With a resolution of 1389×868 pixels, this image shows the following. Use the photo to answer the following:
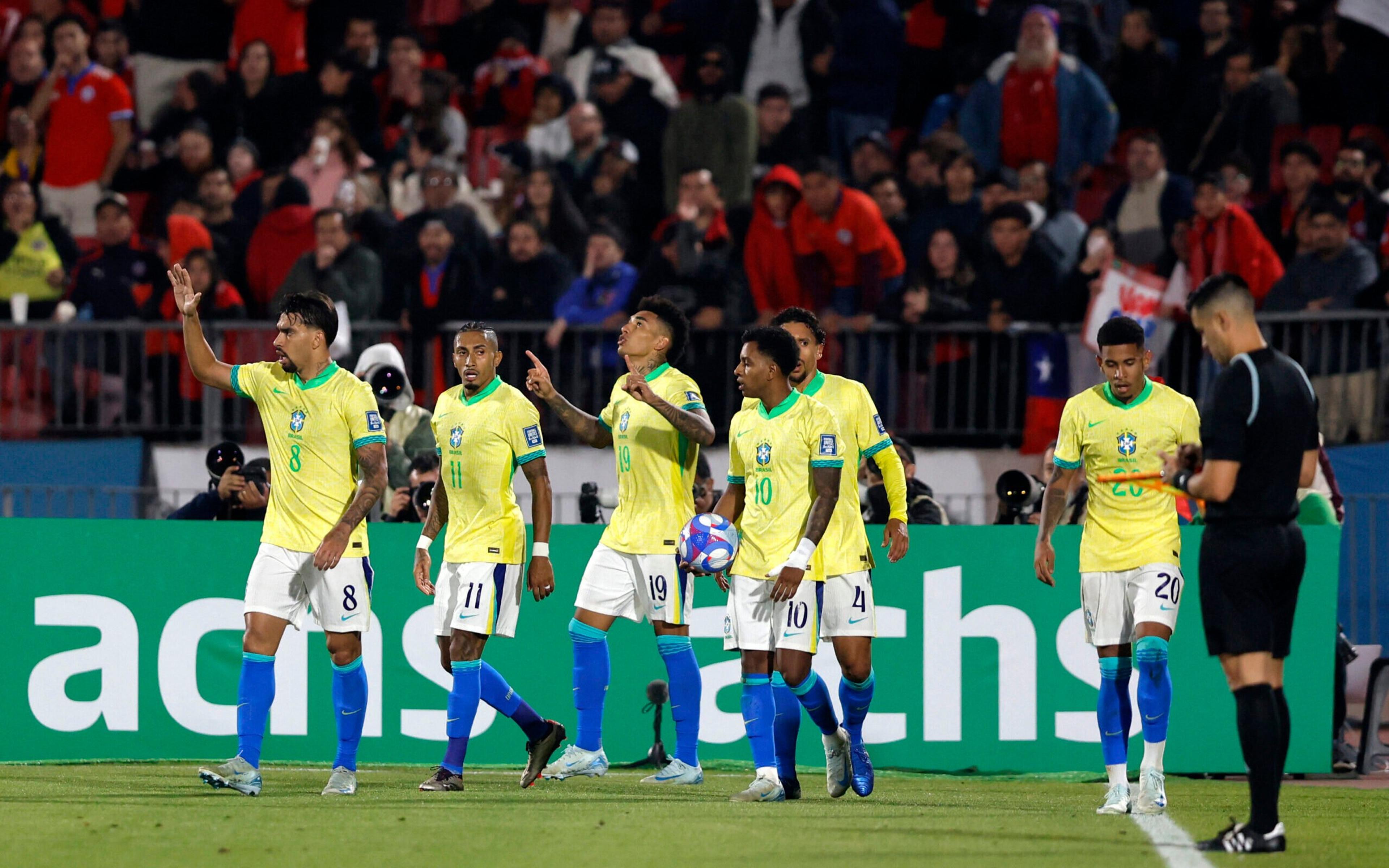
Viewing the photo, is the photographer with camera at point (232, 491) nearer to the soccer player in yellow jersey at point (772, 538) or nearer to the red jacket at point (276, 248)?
the soccer player in yellow jersey at point (772, 538)

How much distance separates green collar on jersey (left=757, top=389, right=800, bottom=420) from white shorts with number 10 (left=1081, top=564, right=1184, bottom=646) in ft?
5.56

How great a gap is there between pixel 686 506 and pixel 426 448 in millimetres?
3036

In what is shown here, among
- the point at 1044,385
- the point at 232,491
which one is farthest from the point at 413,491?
the point at 1044,385

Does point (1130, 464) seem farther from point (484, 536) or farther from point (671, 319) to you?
point (484, 536)

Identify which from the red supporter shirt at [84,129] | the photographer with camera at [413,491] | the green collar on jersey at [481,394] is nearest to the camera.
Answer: the green collar on jersey at [481,394]

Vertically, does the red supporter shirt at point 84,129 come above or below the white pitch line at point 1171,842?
above

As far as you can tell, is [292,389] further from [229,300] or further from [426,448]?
[229,300]

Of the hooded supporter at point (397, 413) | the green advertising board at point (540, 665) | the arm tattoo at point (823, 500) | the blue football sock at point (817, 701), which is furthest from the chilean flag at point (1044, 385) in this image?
the arm tattoo at point (823, 500)

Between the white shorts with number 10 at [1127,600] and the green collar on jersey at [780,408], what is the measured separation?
1696 mm

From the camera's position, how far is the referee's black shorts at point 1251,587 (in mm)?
7777

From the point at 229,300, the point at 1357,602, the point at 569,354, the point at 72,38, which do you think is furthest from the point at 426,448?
the point at 72,38

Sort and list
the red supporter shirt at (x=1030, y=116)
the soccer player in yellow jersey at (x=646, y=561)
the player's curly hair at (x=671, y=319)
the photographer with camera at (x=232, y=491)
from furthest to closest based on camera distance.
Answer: the red supporter shirt at (x=1030, y=116)
the photographer with camera at (x=232, y=491)
the player's curly hair at (x=671, y=319)
the soccer player in yellow jersey at (x=646, y=561)

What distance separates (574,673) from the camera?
10781 millimetres

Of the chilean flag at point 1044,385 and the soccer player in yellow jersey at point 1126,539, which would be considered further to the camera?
the chilean flag at point 1044,385
